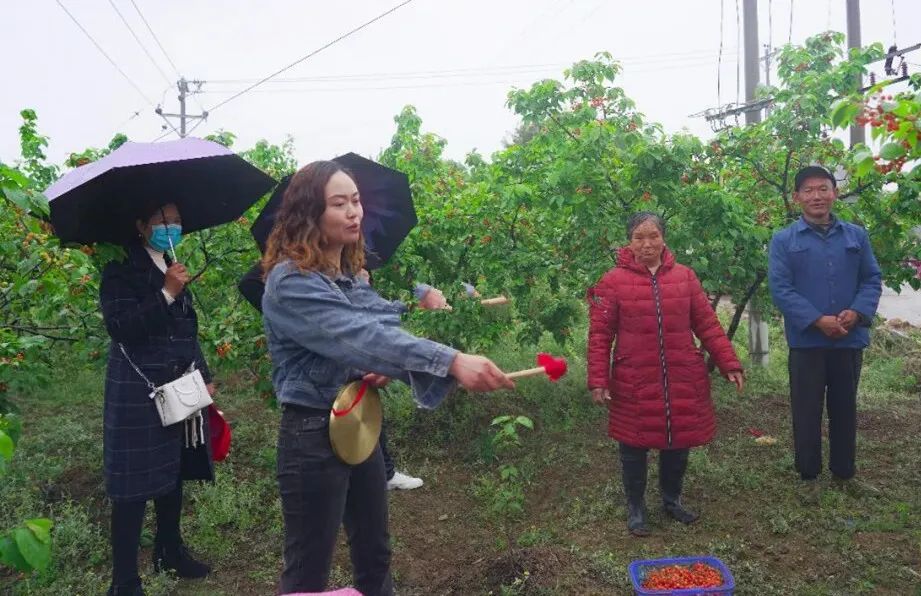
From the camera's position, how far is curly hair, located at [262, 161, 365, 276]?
6.84ft

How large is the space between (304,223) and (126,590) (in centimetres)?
188

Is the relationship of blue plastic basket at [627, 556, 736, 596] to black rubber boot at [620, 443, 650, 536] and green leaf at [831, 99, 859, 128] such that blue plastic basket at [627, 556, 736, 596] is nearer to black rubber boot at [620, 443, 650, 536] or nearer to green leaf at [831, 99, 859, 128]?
black rubber boot at [620, 443, 650, 536]

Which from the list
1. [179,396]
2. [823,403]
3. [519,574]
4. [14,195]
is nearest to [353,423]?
[14,195]

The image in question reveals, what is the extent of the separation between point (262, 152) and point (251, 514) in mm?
2831

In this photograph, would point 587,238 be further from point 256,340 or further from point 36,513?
point 36,513

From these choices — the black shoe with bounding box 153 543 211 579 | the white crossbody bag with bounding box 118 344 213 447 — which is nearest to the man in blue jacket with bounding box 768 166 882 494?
the white crossbody bag with bounding box 118 344 213 447

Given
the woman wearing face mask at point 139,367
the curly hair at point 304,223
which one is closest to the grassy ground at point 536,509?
the woman wearing face mask at point 139,367

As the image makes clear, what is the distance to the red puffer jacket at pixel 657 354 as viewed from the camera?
3.48 metres

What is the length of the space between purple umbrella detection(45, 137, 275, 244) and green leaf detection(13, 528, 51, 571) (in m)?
1.49

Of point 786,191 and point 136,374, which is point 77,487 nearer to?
point 136,374

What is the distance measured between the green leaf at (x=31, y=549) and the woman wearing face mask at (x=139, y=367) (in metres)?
1.41

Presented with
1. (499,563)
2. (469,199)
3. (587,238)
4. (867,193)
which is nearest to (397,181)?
(469,199)

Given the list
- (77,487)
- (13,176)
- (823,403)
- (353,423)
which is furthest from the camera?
(77,487)

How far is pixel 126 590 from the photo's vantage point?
295cm
